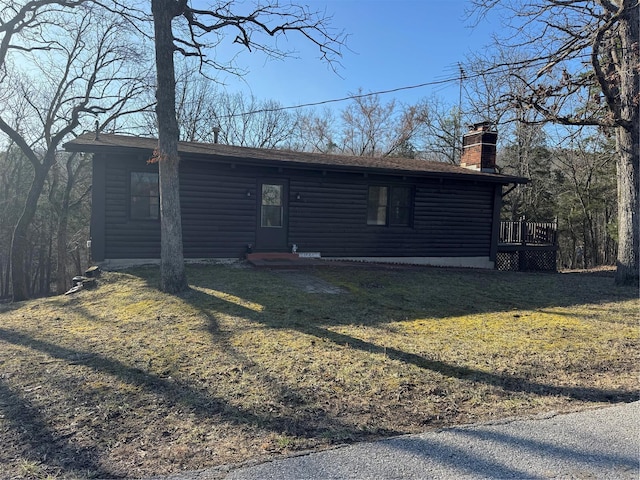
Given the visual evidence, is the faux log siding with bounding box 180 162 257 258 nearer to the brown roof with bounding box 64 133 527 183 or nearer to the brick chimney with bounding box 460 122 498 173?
the brown roof with bounding box 64 133 527 183

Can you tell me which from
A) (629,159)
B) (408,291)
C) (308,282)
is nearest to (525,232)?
(629,159)

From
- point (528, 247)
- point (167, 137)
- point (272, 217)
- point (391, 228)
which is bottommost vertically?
point (528, 247)

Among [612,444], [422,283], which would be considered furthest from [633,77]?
[612,444]

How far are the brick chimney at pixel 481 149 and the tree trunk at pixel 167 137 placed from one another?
1026cm

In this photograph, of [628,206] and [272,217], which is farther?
[272,217]

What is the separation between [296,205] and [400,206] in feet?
10.6

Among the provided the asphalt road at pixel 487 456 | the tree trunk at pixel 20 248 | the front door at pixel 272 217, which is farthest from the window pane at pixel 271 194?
the asphalt road at pixel 487 456

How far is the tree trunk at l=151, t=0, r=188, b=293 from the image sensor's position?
23.2 ft

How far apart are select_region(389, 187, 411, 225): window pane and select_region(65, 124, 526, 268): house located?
30 millimetres

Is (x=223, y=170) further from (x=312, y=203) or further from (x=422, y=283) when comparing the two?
(x=422, y=283)

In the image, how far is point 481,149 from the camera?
14.1 meters

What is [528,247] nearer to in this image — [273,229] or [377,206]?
[377,206]

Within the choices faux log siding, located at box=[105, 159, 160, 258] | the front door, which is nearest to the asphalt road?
faux log siding, located at box=[105, 159, 160, 258]

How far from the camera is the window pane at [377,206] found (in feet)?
40.8
